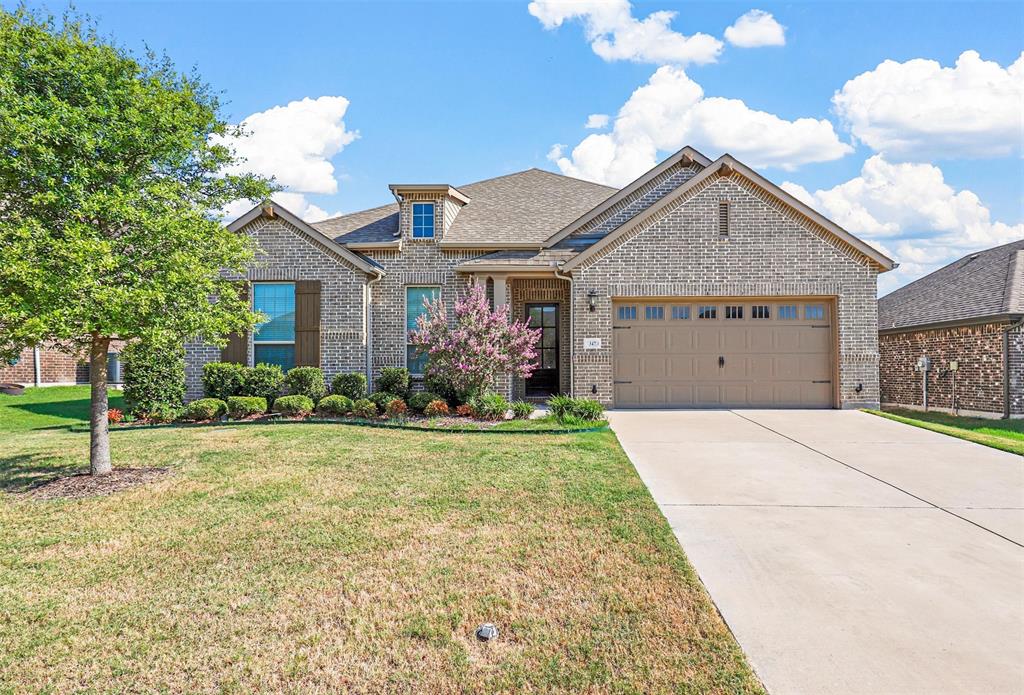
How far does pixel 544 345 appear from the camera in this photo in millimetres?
15828

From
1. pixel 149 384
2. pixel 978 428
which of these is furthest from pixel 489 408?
pixel 978 428

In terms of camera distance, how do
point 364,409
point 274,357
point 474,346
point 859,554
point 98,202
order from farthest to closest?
point 274,357 → point 364,409 → point 474,346 → point 98,202 → point 859,554

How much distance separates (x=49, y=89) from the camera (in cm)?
636

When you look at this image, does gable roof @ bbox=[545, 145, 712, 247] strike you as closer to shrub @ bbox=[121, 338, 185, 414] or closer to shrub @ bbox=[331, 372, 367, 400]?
shrub @ bbox=[331, 372, 367, 400]

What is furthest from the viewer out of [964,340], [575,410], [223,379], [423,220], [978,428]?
[423,220]

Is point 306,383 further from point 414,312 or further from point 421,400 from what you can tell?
point 414,312

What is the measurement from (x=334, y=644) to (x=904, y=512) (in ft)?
17.5

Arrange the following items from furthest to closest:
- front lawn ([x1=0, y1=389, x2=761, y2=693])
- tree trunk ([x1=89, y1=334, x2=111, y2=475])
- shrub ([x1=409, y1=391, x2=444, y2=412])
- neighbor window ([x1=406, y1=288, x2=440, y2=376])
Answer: neighbor window ([x1=406, y1=288, x2=440, y2=376])
shrub ([x1=409, y1=391, x2=444, y2=412])
tree trunk ([x1=89, y1=334, x2=111, y2=475])
front lawn ([x1=0, y1=389, x2=761, y2=693])

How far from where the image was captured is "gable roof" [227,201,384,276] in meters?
14.1

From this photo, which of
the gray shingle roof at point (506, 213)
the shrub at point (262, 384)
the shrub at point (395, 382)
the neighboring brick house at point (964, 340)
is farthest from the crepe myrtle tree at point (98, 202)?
the neighboring brick house at point (964, 340)

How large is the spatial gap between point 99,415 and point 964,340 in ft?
57.7

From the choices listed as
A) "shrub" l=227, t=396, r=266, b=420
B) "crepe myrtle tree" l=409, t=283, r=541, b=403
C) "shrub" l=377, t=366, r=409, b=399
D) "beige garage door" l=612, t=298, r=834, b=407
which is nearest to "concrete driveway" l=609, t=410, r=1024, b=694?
"crepe myrtle tree" l=409, t=283, r=541, b=403

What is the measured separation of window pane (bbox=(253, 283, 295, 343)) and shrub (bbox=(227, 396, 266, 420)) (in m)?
2.08

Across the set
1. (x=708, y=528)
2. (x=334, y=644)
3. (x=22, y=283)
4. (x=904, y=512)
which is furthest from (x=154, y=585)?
(x=904, y=512)
